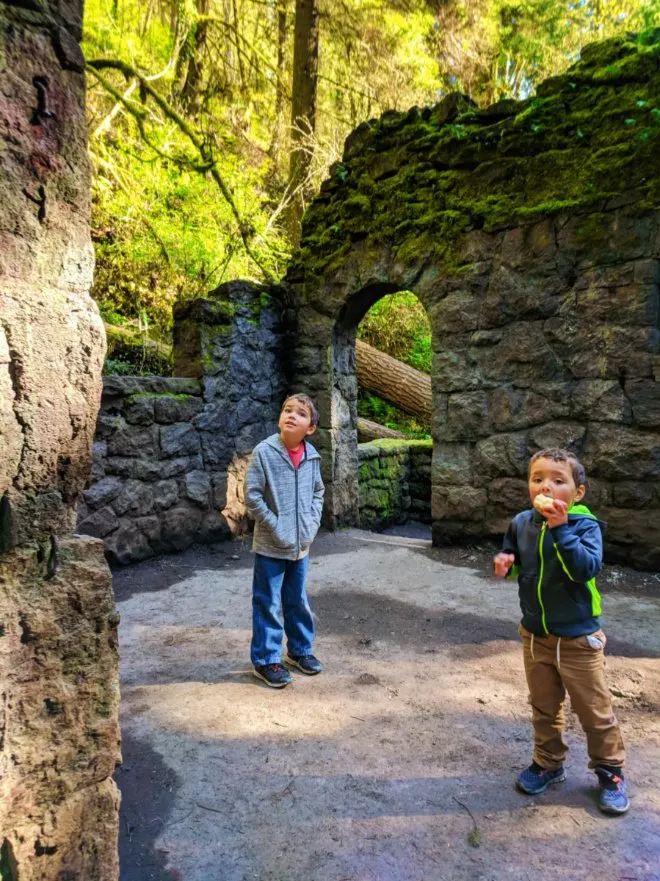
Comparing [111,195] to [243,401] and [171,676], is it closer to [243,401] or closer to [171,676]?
[243,401]

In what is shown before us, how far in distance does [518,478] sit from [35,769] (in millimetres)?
4342

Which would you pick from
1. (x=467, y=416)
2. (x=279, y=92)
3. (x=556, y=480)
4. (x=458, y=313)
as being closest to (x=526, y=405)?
(x=467, y=416)

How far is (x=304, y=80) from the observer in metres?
8.88

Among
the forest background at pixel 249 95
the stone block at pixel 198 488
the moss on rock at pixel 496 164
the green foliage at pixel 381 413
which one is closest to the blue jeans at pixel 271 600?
the stone block at pixel 198 488

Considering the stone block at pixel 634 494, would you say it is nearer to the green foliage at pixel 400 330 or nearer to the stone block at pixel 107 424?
the stone block at pixel 107 424

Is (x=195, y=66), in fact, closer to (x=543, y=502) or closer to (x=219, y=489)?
(x=219, y=489)

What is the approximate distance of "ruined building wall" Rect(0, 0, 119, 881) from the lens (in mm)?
1105

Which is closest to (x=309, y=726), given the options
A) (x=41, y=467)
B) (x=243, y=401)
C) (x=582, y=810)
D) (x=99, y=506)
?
(x=582, y=810)

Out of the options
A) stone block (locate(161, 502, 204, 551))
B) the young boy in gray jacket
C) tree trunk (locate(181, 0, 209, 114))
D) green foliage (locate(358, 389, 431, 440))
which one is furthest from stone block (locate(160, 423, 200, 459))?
tree trunk (locate(181, 0, 209, 114))

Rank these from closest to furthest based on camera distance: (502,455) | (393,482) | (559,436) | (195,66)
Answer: (559,436) → (502,455) → (393,482) → (195,66)

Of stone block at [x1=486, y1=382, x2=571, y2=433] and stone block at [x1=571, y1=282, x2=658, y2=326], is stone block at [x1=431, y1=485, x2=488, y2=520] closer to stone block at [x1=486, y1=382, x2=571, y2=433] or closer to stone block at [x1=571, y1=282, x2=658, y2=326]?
stone block at [x1=486, y1=382, x2=571, y2=433]

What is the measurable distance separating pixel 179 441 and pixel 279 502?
8.06 ft

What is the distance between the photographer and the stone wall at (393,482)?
684 cm

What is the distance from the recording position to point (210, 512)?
5133 millimetres
